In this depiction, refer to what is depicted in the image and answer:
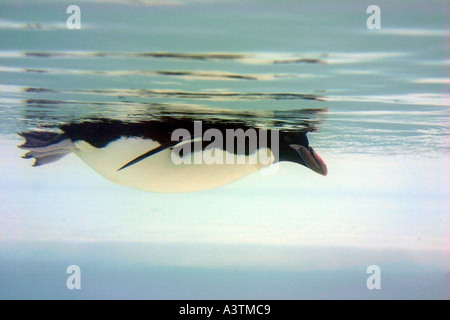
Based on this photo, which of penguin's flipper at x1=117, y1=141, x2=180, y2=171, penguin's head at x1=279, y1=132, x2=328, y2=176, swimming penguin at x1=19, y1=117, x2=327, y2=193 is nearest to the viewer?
penguin's flipper at x1=117, y1=141, x2=180, y2=171

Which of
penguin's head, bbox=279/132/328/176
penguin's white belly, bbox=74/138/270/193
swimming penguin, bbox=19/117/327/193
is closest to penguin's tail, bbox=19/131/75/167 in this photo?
swimming penguin, bbox=19/117/327/193

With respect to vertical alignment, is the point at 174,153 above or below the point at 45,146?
below

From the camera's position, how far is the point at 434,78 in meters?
3.52

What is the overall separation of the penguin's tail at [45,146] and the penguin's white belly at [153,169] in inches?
8.1

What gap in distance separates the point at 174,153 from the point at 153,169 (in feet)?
0.61

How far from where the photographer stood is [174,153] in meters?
3.50

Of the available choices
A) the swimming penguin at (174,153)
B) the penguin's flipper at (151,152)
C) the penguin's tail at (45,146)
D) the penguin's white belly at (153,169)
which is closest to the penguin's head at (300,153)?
the swimming penguin at (174,153)

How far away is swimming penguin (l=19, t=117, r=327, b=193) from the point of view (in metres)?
3.53

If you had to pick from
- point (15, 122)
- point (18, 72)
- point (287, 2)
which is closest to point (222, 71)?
point (287, 2)

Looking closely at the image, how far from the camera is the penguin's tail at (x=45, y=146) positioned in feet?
12.5

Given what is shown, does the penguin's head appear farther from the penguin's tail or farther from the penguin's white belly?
the penguin's tail

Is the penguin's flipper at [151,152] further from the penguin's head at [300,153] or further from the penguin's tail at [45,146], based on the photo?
the penguin's head at [300,153]

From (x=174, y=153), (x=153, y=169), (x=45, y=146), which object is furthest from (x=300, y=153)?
(x=45, y=146)

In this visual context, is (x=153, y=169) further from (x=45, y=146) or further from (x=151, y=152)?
(x=45, y=146)
